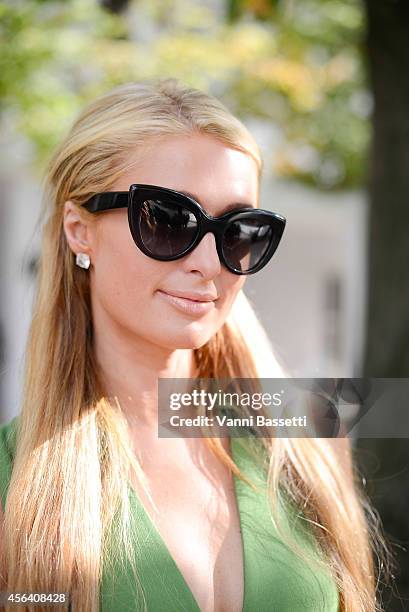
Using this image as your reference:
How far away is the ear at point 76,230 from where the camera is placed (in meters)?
1.62

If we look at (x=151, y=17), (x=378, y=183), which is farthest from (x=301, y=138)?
(x=378, y=183)

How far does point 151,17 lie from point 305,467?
5.44m

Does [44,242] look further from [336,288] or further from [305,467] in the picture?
[336,288]

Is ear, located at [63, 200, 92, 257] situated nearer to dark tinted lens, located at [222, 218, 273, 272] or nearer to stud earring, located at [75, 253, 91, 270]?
stud earring, located at [75, 253, 91, 270]

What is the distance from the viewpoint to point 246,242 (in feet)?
5.09

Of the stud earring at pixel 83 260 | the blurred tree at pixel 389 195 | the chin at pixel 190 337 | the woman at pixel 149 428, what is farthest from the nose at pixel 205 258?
the blurred tree at pixel 389 195

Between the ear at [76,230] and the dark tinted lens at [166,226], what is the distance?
182 mm

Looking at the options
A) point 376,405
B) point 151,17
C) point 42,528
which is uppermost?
point 151,17

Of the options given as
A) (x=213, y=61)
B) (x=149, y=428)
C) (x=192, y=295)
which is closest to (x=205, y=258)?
(x=192, y=295)

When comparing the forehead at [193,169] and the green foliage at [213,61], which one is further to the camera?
the green foliage at [213,61]

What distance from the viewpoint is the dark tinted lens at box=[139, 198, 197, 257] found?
57.9 inches

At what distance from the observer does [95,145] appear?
1.58m

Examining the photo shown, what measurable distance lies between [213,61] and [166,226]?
4.92 meters

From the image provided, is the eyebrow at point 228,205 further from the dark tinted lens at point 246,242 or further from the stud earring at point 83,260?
the stud earring at point 83,260
